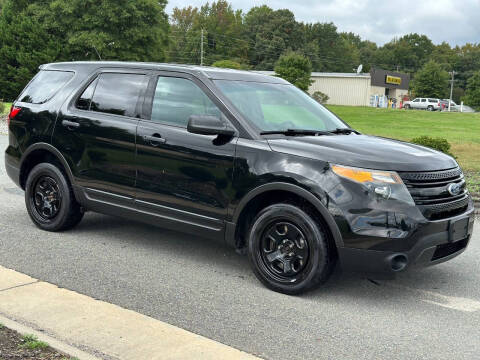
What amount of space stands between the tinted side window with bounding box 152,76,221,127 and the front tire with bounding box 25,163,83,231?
1.48m

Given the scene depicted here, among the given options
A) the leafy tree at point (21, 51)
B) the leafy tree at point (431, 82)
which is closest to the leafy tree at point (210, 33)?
the leafy tree at point (431, 82)

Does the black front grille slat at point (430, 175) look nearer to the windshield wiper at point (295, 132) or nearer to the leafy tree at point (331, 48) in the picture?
the windshield wiper at point (295, 132)

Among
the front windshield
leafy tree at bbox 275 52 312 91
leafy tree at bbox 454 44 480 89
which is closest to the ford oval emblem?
the front windshield

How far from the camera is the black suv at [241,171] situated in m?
4.44

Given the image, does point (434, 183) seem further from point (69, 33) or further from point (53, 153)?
point (69, 33)

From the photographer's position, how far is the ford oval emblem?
4.71 metres

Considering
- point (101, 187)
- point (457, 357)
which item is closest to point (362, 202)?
point (457, 357)

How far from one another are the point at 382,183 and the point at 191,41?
11286cm

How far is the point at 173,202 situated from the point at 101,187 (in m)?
1.00

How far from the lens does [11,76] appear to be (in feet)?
163

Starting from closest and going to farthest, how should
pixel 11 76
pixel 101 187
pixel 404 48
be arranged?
pixel 101 187 → pixel 11 76 → pixel 404 48

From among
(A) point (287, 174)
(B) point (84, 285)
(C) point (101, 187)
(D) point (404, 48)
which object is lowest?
(B) point (84, 285)

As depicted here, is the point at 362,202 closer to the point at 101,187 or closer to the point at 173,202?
the point at 173,202

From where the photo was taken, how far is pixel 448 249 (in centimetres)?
476
